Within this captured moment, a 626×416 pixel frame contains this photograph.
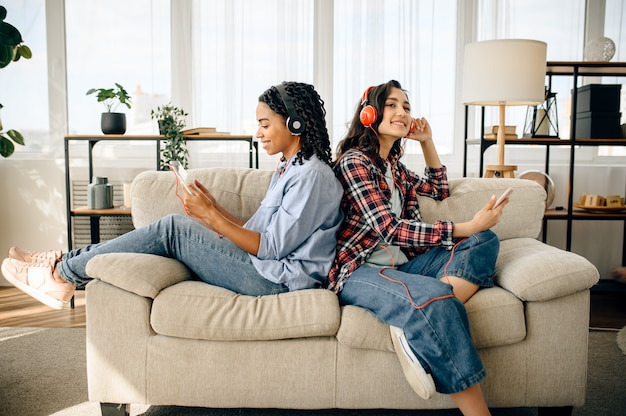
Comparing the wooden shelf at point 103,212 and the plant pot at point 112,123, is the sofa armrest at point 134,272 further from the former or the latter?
the plant pot at point 112,123

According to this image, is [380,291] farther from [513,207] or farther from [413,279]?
[513,207]

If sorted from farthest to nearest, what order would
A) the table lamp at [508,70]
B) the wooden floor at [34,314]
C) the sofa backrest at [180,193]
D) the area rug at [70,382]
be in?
the wooden floor at [34,314], the table lamp at [508,70], the sofa backrest at [180,193], the area rug at [70,382]

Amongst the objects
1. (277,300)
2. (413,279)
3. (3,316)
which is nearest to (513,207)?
(413,279)

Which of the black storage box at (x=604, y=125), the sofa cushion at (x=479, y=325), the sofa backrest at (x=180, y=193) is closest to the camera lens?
the sofa cushion at (x=479, y=325)

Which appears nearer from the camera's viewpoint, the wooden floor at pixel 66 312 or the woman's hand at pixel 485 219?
the woman's hand at pixel 485 219

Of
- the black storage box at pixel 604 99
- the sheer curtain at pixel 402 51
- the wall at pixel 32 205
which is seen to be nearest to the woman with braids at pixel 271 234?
the sheer curtain at pixel 402 51

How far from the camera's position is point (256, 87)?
12.0 ft

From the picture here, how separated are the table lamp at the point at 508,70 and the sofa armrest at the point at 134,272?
1.80 meters

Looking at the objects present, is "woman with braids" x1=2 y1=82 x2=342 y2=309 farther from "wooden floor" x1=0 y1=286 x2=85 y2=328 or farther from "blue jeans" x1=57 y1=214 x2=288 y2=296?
"wooden floor" x1=0 y1=286 x2=85 y2=328

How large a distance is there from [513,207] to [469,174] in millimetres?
1451

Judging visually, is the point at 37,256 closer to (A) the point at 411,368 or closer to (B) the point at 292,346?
(B) the point at 292,346

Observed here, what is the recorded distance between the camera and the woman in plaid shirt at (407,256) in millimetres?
1543

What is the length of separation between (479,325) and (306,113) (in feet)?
2.81

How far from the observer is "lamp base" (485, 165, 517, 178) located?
2924 millimetres
